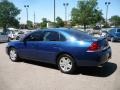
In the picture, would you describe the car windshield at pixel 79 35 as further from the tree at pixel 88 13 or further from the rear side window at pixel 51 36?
the tree at pixel 88 13

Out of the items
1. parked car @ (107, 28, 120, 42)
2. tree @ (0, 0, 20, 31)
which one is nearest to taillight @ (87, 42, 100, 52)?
parked car @ (107, 28, 120, 42)

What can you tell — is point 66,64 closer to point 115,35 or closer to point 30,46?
point 30,46

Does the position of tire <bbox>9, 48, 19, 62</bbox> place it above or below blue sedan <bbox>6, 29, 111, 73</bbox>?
below

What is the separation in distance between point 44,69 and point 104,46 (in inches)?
92.0

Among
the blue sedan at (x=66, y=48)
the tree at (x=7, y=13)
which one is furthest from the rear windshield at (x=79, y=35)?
the tree at (x=7, y=13)

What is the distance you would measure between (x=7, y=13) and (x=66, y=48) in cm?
3811

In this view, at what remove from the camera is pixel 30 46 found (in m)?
8.38

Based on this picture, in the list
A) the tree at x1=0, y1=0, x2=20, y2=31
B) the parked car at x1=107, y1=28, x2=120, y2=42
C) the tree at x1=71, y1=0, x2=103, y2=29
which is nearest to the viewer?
the parked car at x1=107, y1=28, x2=120, y2=42

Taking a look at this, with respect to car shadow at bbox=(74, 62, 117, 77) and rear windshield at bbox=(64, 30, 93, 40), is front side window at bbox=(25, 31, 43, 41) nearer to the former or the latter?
rear windshield at bbox=(64, 30, 93, 40)

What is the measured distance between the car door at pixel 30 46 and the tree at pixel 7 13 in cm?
3550

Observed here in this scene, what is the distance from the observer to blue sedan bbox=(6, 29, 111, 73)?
668 centimetres

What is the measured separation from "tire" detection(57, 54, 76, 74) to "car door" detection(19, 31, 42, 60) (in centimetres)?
123

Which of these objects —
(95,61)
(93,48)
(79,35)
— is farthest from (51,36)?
(95,61)

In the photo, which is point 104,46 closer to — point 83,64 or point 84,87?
point 83,64
